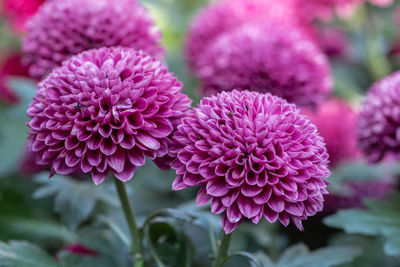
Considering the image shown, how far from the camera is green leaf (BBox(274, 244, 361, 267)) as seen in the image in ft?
3.59

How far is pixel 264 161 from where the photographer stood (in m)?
0.78

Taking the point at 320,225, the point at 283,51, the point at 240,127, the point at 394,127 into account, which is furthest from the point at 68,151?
the point at 320,225

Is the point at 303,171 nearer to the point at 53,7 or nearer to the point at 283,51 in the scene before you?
the point at 283,51

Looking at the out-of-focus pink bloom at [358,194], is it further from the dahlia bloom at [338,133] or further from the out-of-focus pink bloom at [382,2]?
the out-of-focus pink bloom at [382,2]

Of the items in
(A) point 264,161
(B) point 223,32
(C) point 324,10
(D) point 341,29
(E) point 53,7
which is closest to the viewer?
(A) point 264,161

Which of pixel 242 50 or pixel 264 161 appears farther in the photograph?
pixel 242 50

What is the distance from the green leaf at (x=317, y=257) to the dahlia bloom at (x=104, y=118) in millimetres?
465

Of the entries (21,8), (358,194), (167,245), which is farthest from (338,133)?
(21,8)

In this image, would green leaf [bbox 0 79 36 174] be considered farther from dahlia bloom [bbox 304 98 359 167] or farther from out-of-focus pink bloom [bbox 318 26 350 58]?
out-of-focus pink bloom [bbox 318 26 350 58]

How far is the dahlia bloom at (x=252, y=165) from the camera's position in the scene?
779mm

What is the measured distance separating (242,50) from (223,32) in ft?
1.13

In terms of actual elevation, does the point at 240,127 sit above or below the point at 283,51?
below

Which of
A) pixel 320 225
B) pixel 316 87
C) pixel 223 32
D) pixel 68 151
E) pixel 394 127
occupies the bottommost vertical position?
pixel 68 151

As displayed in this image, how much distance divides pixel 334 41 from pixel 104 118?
1.56 m
